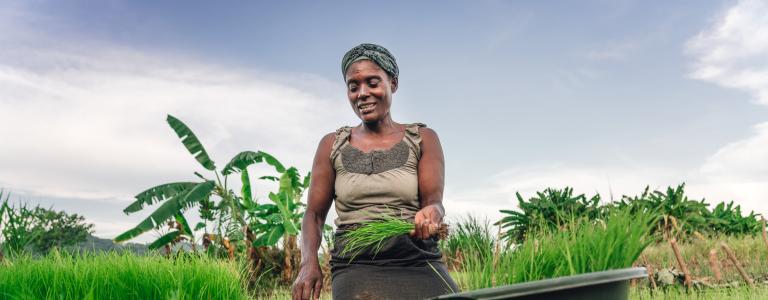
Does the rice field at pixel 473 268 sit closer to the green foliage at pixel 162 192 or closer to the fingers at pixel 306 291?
the fingers at pixel 306 291

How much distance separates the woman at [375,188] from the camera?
324 cm

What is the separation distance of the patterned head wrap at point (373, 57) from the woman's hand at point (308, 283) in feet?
3.52

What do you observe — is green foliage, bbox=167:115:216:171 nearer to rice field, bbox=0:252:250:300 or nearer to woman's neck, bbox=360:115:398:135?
rice field, bbox=0:252:250:300

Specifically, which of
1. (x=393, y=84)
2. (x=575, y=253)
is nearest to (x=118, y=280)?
(x=393, y=84)

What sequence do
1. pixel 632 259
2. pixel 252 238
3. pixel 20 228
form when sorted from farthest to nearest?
pixel 252 238, pixel 20 228, pixel 632 259

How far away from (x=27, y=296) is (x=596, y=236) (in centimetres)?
466

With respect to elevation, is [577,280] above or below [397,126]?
below

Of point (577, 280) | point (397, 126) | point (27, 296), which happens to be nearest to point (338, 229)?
point (397, 126)

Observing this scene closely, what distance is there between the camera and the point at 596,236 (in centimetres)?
242

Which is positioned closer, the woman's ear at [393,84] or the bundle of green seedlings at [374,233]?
the bundle of green seedlings at [374,233]

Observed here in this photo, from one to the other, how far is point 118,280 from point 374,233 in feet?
11.6

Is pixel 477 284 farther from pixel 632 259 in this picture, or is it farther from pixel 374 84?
pixel 374 84

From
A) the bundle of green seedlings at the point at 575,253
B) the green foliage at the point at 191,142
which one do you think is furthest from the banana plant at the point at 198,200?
the bundle of green seedlings at the point at 575,253

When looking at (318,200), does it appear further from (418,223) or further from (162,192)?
(162,192)
